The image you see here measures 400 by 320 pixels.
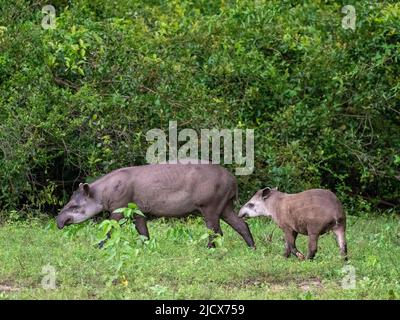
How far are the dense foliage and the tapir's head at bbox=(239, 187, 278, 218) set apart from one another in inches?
95.8

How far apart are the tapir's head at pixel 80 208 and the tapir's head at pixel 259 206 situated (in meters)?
1.81

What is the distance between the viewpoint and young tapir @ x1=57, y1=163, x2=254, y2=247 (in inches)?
492

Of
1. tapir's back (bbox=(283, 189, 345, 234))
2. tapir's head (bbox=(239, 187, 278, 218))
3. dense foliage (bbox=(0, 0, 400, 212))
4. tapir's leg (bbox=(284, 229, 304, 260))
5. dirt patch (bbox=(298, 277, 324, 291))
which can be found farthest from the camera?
dense foliage (bbox=(0, 0, 400, 212))

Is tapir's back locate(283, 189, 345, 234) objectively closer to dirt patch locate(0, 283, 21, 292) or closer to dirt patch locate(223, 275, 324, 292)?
dirt patch locate(223, 275, 324, 292)

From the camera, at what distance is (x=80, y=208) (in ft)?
42.3

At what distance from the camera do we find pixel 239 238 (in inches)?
517

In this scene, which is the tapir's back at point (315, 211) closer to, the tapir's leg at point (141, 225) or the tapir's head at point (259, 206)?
the tapir's head at point (259, 206)

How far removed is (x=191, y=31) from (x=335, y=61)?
2318 mm

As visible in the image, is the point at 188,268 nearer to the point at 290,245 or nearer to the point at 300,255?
the point at 300,255

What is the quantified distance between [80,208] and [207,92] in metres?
3.71

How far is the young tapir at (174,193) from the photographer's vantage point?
12484 millimetres

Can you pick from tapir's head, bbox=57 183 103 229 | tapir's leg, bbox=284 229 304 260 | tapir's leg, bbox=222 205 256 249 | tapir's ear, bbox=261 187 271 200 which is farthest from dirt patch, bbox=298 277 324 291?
tapir's head, bbox=57 183 103 229

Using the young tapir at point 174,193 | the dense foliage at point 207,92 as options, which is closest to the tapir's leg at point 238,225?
the young tapir at point 174,193
